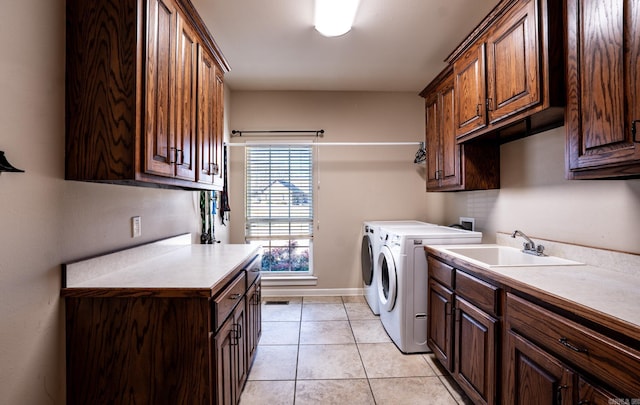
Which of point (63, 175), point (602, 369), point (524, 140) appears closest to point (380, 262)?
point (524, 140)

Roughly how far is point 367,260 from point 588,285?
2260 mm

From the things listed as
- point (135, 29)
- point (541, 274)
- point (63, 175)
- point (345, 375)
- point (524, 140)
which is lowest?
point (345, 375)

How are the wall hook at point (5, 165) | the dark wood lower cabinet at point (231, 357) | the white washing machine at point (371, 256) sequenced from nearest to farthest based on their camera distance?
the wall hook at point (5, 165) < the dark wood lower cabinet at point (231, 357) < the white washing machine at point (371, 256)

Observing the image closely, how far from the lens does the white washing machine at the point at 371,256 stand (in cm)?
306

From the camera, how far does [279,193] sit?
372 cm

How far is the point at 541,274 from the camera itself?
139 centimetres

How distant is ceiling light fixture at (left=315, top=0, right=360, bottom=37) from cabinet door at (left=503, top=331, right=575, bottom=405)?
7.12ft

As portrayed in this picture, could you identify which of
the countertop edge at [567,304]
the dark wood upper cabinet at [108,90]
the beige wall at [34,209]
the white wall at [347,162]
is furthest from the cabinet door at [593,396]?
the white wall at [347,162]

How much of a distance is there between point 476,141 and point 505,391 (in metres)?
1.73

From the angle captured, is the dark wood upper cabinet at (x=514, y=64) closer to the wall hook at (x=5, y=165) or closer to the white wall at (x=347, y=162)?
the white wall at (x=347, y=162)

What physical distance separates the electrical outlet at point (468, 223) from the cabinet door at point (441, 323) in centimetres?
91

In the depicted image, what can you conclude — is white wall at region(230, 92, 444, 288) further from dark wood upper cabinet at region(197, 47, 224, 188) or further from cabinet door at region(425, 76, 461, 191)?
dark wood upper cabinet at region(197, 47, 224, 188)

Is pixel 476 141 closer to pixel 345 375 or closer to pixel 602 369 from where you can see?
pixel 602 369

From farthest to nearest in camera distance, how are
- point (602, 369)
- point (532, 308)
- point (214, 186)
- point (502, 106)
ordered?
point (214, 186) < point (502, 106) < point (532, 308) < point (602, 369)
